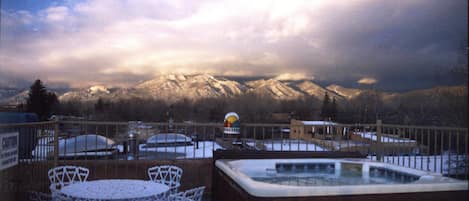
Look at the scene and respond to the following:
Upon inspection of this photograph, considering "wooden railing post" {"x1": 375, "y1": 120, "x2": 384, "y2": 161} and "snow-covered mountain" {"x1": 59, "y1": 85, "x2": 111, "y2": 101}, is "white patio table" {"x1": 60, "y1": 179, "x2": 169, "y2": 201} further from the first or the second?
"snow-covered mountain" {"x1": 59, "y1": 85, "x2": 111, "y2": 101}

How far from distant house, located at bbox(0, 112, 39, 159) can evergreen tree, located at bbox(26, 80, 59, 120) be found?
0.09m

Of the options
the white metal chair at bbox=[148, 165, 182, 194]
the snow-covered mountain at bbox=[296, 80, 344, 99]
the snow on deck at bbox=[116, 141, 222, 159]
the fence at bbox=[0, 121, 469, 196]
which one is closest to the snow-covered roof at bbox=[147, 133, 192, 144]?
the fence at bbox=[0, 121, 469, 196]

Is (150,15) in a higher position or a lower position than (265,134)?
higher

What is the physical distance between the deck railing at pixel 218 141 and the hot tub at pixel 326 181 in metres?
0.62

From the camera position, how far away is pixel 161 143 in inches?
229

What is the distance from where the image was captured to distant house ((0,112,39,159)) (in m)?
2.00

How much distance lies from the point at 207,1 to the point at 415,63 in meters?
2.81

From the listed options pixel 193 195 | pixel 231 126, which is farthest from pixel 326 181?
pixel 231 126

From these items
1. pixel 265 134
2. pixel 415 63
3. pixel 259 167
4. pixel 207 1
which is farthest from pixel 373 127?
pixel 207 1

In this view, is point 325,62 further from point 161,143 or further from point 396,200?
point 396,200

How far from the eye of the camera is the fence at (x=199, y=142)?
404cm

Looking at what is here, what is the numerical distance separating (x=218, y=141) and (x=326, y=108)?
2930 mm

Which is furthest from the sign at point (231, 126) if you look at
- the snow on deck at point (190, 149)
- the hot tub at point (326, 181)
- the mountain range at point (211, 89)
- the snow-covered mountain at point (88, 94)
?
the mountain range at point (211, 89)

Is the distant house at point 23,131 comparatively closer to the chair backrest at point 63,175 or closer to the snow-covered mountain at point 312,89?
the chair backrest at point 63,175
